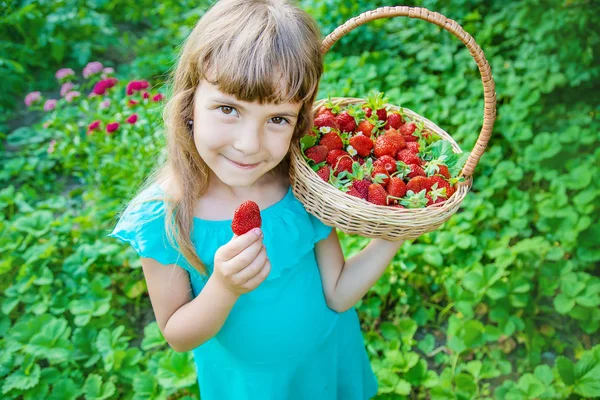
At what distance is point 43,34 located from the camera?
3816 mm

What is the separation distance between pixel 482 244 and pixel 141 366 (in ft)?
5.14

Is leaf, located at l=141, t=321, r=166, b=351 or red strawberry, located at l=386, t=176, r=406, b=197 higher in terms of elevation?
red strawberry, located at l=386, t=176, r=406, b=197

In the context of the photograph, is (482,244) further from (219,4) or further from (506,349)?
(219,4)

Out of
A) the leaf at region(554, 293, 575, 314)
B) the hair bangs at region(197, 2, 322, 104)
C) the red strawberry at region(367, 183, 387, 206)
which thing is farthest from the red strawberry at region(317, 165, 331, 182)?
the leaf at region(554, 293, 575, 314)

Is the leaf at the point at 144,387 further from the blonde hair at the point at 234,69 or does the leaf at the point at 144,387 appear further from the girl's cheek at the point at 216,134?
the girl's cheek at the point at 216,134

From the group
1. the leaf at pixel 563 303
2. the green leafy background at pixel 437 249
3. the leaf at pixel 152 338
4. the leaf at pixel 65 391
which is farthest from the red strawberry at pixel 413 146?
the leaf at pixel 65 391

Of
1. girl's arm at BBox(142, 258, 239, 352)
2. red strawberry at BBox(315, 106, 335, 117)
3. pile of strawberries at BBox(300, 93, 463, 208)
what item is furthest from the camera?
red strawberry at BBox(315, 106, 335, 117)

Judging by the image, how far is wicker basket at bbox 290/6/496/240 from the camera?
1.08 m

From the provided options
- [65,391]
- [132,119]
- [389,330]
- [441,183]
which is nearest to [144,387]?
[65,391]

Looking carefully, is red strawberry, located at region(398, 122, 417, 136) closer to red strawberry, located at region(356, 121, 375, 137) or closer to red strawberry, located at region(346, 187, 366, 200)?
red strawberry, located at region(356, 121, 375, 137)

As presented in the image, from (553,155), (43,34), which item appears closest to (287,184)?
(553,155)

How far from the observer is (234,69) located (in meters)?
0.98

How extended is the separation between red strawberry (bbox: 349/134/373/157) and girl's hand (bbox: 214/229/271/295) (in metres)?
0.45

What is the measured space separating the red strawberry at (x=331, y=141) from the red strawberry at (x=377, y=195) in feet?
0.52
